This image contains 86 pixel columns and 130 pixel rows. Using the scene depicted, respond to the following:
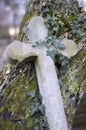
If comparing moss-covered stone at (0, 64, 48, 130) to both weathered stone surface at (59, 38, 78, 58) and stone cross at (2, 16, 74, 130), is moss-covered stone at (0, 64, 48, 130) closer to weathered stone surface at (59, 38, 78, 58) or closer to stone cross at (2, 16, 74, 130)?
stone cross at (2, 16, 74, 130)

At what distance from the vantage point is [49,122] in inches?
72.7

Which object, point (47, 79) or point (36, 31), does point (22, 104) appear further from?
point (36, 31)

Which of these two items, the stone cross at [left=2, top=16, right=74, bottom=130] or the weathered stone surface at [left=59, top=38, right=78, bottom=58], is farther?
the weathered stone surface at [left=59, top=38, right=78, bottom=58]

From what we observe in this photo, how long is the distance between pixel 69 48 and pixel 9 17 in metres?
4.08

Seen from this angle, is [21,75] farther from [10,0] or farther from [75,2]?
[10,0]

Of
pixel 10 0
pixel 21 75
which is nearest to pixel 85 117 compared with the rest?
pixel 21 75

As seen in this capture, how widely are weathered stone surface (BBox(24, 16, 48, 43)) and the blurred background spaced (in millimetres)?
3628

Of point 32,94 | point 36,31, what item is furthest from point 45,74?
point 36,31

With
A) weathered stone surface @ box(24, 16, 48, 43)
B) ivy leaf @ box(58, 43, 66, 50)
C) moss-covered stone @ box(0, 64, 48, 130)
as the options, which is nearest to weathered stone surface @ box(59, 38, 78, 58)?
ivy leaf @ box(58, 43, 66, 50)

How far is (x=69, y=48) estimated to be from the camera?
1983mm

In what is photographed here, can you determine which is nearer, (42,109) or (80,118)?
(42,109)

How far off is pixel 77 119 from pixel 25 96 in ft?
4.23

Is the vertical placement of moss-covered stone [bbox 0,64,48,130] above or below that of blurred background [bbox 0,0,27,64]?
above

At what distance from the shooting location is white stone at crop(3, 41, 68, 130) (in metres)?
1.84
